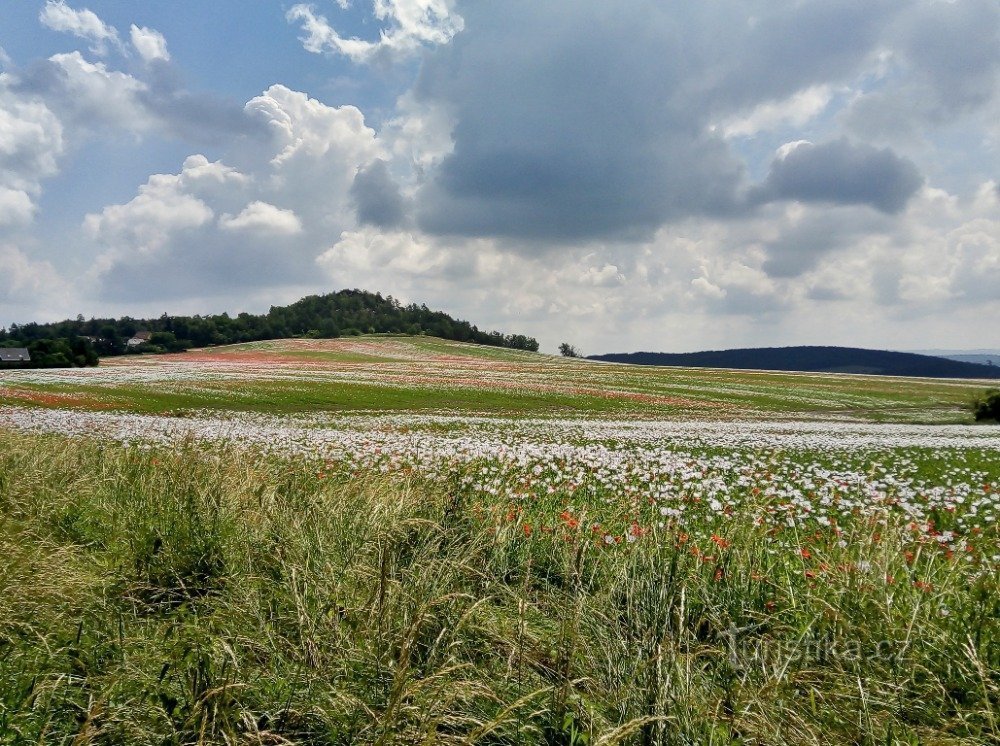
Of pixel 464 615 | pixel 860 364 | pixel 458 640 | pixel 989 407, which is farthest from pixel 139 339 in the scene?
pixel 860 364

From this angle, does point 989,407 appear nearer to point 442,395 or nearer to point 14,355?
point 442,395

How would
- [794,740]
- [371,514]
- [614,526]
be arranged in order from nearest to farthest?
[794,740] < [371,514] < [614,526]

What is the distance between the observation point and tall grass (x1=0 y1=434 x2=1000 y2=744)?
11.3ft

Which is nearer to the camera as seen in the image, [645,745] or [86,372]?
[645,745]

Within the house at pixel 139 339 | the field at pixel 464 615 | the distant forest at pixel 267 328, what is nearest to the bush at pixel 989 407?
the field at pixel 464 615

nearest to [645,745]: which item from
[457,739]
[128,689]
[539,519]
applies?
[457,739]

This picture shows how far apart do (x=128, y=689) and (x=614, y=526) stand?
16.6 ft

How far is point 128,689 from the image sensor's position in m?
3.79

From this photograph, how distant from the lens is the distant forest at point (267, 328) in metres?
108

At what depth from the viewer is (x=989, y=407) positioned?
124ft

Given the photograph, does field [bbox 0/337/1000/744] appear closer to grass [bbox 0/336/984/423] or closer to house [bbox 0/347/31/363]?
grass [bbox 0/336/984/423]

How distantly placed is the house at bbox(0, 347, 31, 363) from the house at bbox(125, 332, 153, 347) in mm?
28722

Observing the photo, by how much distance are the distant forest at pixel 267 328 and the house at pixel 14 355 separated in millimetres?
10420

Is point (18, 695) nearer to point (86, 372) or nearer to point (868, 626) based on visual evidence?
point (868, 626)
